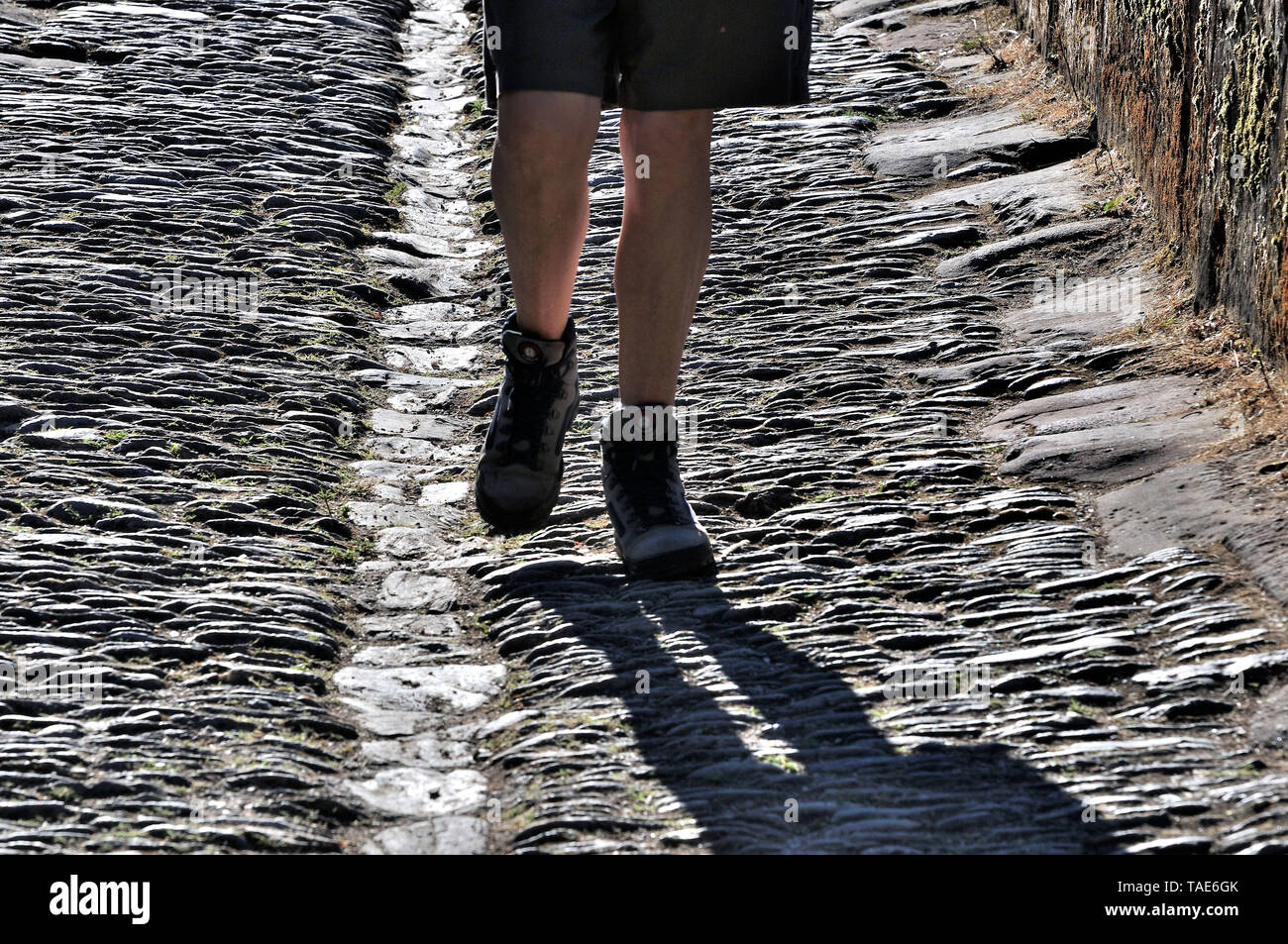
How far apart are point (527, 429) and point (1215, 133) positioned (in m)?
2.23

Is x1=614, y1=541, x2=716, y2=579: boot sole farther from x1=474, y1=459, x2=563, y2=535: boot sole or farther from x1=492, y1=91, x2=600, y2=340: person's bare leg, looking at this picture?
x1=492, y1=91, x2=600, y2=340: person's bare leg

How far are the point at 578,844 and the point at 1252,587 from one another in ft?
4.53

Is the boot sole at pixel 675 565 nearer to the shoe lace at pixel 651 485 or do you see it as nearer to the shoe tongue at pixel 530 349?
the shoe lace at pixel 651 485

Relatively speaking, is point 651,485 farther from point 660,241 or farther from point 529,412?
point 660,241

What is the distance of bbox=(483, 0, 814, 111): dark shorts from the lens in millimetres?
3098

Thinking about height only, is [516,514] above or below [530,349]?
below

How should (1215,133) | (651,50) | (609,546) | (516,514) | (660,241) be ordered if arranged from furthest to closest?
(1215,133) → (609,546) → (516,514) → (660,241) → (651,50)

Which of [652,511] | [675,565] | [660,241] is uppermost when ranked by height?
[660,241]

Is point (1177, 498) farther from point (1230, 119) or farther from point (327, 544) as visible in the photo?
point (327, 544)

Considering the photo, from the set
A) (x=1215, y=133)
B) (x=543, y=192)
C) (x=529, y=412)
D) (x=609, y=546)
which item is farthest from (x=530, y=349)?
(x=1215, y=133)

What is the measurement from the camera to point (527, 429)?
3354 mm

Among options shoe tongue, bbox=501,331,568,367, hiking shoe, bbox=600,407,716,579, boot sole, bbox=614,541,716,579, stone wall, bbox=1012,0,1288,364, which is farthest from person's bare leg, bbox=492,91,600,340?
stone wall, bbox=1012,0,1288,364

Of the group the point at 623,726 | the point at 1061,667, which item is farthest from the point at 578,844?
the point at 1061,667

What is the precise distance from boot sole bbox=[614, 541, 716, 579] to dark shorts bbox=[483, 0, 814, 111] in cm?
88
